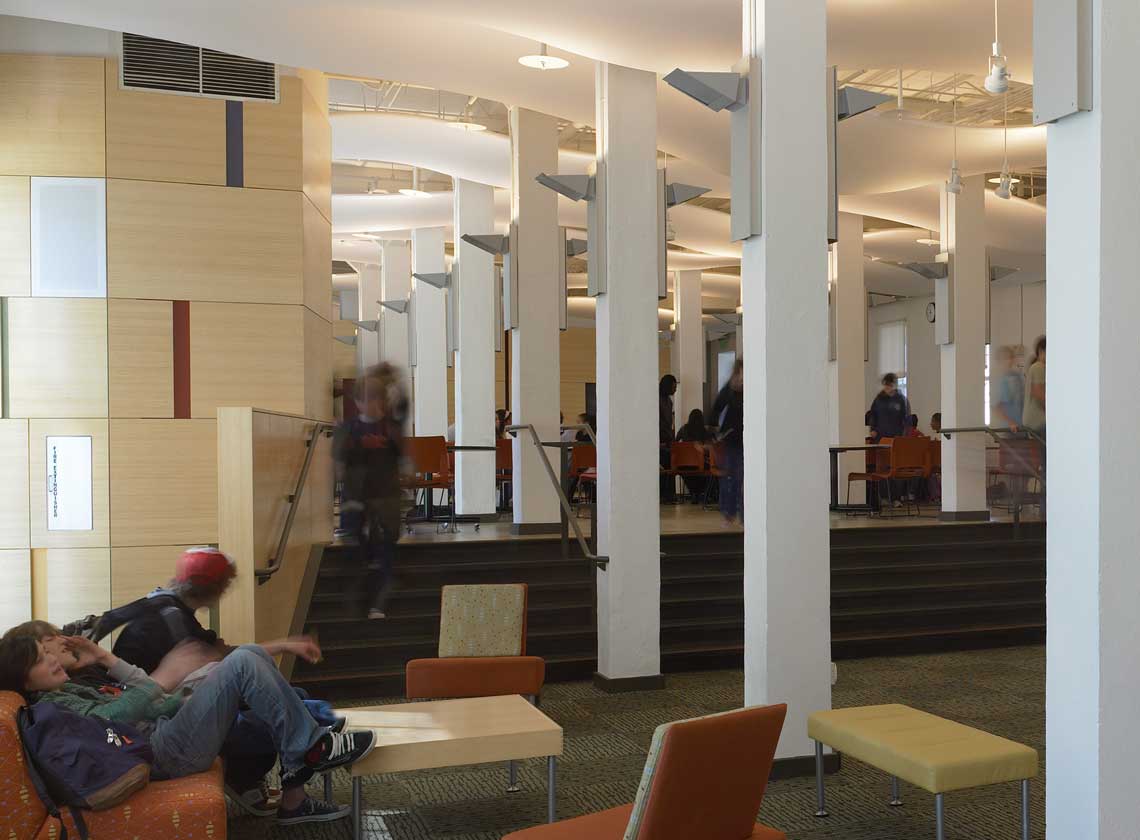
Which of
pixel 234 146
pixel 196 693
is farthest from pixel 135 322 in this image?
pixel 196 693

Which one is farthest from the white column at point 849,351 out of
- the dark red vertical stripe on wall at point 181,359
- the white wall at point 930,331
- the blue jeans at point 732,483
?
the dark red vertical stripe on wall at point 181,359

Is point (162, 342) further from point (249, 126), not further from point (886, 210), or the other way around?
point (886, 210)

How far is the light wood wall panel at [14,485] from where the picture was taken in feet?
24.5

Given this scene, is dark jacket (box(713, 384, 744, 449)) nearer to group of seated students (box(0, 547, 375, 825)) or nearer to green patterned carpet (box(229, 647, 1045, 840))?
green patterned carpet (box(229, 647, 1045, 840))

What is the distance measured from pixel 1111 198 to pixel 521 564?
564cm

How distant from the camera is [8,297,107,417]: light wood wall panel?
295 inches

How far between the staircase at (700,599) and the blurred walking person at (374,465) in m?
0.59

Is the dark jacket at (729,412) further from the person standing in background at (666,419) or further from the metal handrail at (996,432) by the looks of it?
the person standing in background at (666,419)

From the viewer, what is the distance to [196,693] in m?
4.08

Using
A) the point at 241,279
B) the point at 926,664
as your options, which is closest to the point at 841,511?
the point at 926,664

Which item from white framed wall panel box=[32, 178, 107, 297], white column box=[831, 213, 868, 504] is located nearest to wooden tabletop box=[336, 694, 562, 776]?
white framed wall panel box=[32, 178, 107, 297]

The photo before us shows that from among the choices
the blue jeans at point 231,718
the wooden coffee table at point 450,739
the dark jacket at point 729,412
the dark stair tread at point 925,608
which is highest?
the dark jacket at point 729,412

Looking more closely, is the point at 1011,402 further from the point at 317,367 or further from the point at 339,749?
the point at 339,749

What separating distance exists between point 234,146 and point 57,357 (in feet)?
6.52
